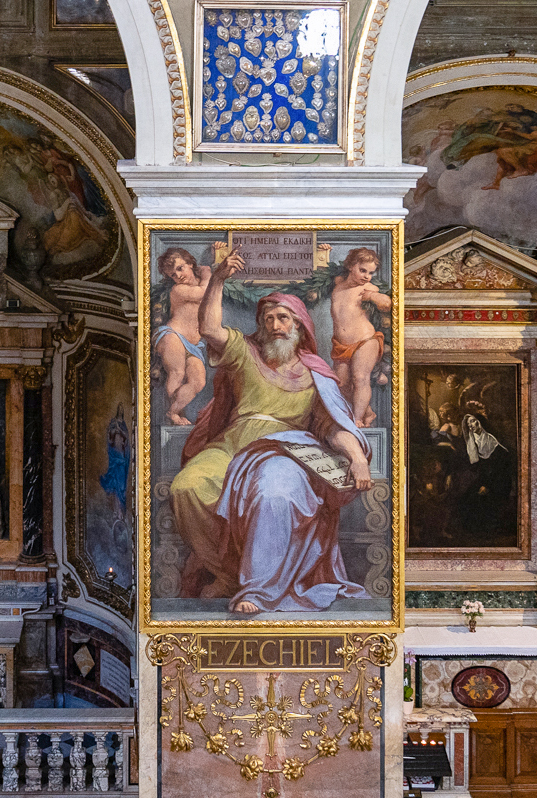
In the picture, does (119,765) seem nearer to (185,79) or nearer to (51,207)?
(185,79)

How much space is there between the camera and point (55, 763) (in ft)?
23.1

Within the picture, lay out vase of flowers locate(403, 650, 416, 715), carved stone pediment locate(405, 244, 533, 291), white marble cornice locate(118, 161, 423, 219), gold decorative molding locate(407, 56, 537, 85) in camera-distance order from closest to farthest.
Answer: white marble cornice locate(118, 161, 423, 219) < gold decorative molding locate(407, 56, 537, 85) < vase of flowers locate(403, 650, 416, 715) < carved stone pediment locate(405, 244, 533, 291)

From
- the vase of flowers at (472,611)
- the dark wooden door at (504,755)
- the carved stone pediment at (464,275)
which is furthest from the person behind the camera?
the carved stone pediment at (464,275)

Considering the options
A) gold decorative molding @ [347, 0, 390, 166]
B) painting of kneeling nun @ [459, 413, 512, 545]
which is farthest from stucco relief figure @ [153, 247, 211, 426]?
painting of kneeling nun @ [459, 413, 512, 545]

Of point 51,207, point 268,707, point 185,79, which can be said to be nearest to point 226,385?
point 185,79

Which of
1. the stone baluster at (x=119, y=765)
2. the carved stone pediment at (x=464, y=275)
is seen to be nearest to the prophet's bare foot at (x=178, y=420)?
the stone baluster at (x=119, y=765)

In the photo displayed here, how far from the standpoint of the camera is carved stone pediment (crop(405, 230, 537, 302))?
10.0 meters

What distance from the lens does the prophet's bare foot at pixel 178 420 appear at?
17.1ft

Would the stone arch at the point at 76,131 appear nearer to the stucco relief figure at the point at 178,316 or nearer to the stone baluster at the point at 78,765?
the stucco relief figure at the point at 178,316

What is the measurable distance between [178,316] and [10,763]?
4251 millimetres

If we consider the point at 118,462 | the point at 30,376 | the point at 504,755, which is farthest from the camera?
the point at 30,376

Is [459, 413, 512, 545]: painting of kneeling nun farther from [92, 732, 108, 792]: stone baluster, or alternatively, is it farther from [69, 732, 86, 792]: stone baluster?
[69, 732, 86, 792]: stone baluster

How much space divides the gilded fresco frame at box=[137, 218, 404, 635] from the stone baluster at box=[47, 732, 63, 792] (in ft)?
8.20

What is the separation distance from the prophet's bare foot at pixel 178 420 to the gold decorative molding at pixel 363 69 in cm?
192
